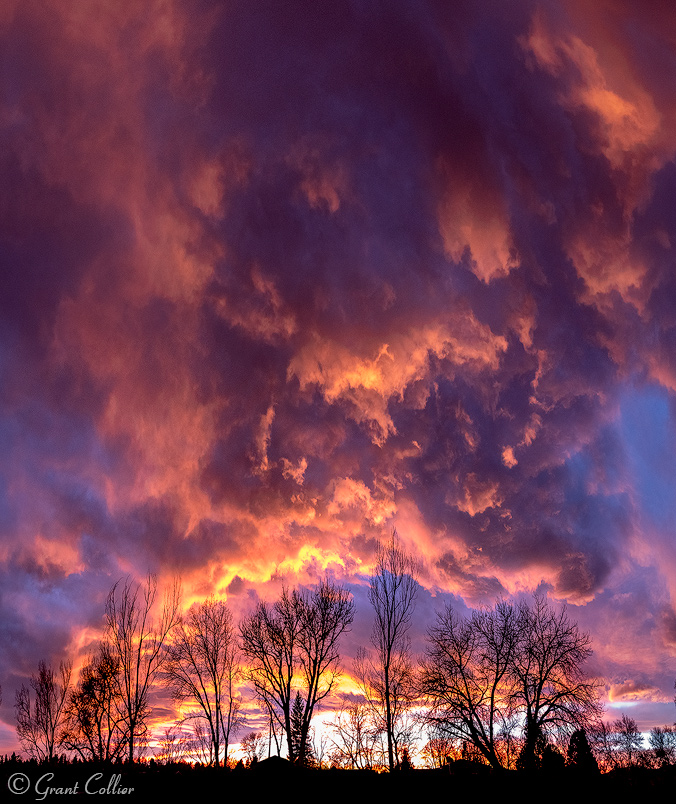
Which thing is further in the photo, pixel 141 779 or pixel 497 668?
pixel 497 668

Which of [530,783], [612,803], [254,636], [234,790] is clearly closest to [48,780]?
[234,790]

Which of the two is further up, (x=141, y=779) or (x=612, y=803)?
(x=141, y=779)

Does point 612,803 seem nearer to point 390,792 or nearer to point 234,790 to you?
point 390,792

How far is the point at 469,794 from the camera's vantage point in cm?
2014

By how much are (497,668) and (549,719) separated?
466 centimetres
